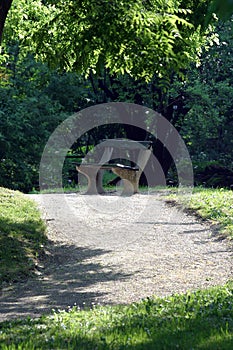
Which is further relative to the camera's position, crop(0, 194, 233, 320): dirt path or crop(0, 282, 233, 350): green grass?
Result: crop(0, 194, 233, 320): dirt path

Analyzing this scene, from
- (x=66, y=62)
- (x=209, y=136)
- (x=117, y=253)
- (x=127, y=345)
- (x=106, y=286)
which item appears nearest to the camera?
(x=127, y=345)

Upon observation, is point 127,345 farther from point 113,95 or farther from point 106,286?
point 113,95

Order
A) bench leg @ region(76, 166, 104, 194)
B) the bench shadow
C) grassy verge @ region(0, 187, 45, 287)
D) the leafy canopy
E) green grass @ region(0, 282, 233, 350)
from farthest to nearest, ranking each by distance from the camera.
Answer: bench leg @ region(76, 166, 104, 194) → the leafy canopy → grassy verge @ region(0, 187, 45, 287) → the bench shadow → green grass @ region(0, 282, 233, 350)

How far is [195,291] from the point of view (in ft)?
24.2

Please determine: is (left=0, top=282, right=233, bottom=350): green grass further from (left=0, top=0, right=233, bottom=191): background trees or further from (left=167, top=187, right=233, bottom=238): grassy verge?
(left=167, top=187, right=233, bottom=238): grassy verge

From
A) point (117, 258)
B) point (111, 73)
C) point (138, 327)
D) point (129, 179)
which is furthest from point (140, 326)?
point (129, 179)

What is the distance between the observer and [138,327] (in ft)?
17.6

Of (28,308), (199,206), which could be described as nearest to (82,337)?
(28,308)

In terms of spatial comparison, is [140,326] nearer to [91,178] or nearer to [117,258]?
[117,258]

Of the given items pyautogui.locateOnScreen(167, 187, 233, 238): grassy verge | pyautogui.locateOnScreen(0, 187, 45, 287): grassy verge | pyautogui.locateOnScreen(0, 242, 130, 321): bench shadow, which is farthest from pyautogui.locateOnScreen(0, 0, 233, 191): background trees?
pyautogui.locateOnScreen(0, 242, 130, 321): bench shadow

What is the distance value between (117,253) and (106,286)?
2.08 metres

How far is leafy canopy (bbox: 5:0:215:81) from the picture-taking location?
9.59 metres

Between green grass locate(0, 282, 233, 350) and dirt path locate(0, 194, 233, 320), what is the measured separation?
0.82 meters

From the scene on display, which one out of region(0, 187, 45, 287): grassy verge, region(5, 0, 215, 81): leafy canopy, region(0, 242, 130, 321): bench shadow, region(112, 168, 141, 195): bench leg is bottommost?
region(0, 242, 130, 321): bench shadow
